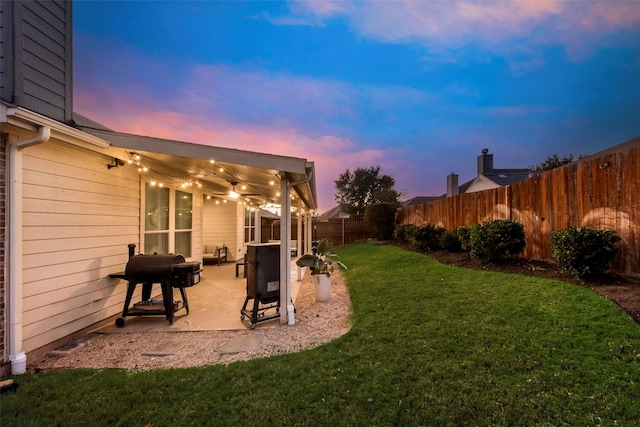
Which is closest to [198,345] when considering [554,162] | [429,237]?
[429,237]

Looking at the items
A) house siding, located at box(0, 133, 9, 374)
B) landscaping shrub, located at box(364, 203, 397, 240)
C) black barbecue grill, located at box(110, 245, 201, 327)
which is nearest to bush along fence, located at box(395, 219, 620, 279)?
landscaping shrub, located at box(364, 203, 397, 240)

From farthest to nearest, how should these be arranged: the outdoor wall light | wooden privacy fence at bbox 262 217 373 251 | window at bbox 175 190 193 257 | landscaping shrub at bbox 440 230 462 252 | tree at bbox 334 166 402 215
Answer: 1. tree at bbox 334 166 402 215
2. wooden privacy fence at bbox 262 217 373 251
3. landscaping shrub at bbox 440 230 462 252
4. window at bbox 175 190 193 257
5. the outdoor wall light

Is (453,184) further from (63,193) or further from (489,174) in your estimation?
(63,193)

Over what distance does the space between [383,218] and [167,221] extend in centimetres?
1063

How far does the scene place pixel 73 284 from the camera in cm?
353

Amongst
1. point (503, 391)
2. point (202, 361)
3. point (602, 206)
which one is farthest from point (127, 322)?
point (602, 206)

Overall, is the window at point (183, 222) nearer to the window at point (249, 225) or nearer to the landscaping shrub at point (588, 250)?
the window at point (249, 225)

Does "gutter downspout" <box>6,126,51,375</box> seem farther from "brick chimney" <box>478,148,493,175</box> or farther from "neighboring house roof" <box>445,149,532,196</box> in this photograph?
"brick chimney" <box>478,148,493,175</box>

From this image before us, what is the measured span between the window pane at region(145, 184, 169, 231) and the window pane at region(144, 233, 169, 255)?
0.49 ft

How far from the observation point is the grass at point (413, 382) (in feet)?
6.41

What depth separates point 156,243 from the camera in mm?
5586

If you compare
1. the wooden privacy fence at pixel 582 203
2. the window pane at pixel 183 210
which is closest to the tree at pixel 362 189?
the wooden privacy fence at pixel 582 203

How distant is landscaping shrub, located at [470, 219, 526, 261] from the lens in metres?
5.47

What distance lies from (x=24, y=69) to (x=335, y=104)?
1201 centimetres
